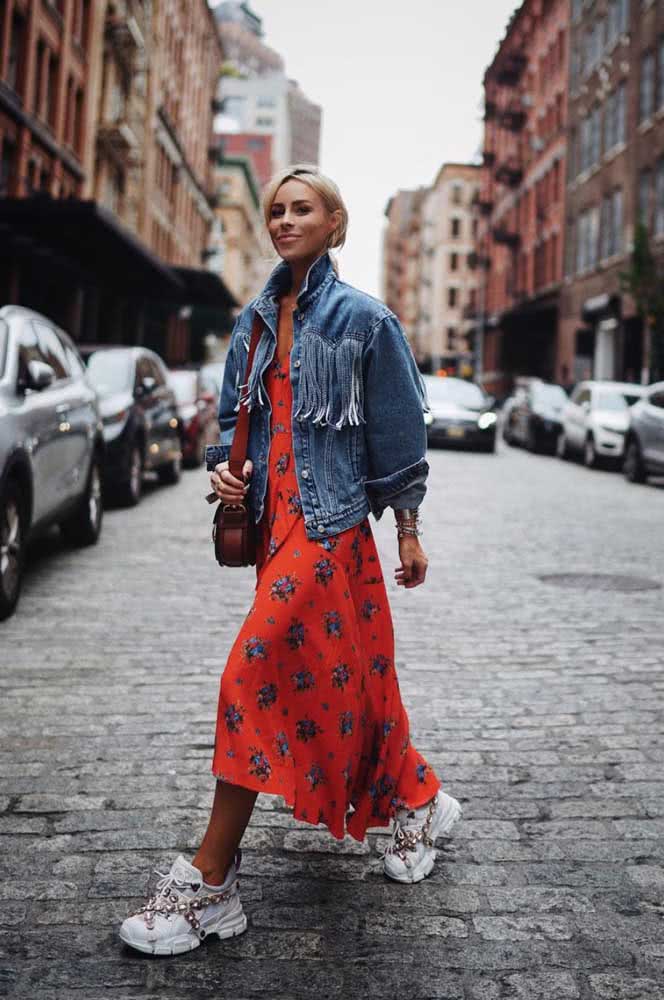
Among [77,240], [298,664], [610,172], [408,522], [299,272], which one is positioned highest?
[610,172]

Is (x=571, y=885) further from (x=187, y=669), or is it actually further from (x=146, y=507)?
(x=146, y=507)

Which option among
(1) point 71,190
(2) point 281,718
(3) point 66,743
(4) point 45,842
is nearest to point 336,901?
(2) point 281,718

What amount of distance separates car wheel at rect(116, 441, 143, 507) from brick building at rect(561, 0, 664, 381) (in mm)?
22245

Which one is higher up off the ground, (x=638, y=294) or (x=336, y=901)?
(x=638, y=294)

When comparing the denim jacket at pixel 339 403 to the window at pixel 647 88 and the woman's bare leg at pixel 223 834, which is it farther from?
the window at pixel 647 88

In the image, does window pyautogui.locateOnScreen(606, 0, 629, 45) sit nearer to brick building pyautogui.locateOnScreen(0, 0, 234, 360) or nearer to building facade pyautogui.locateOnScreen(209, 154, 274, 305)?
brick building pyautogui.locateOnScreen(0, 0, 234, 360)

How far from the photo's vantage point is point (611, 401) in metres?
23.2

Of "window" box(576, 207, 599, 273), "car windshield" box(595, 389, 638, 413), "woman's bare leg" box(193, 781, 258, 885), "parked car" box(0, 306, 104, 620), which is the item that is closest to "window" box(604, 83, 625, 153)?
"window" box(576, 207, 599, 273)

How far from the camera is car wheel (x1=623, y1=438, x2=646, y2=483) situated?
19.0 m

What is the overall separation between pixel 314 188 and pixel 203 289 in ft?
131

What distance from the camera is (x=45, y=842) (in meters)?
3.53

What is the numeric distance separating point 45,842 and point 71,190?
3261cm

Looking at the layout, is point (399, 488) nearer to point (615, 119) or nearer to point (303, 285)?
point (303, 285)

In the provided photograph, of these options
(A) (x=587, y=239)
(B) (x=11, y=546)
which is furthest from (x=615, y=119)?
(B) (x=11, y=546)
